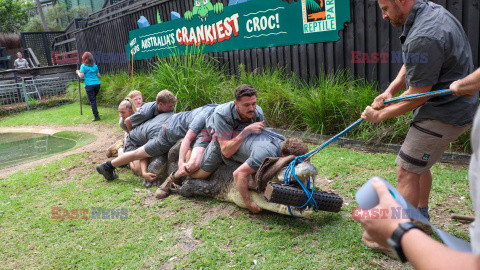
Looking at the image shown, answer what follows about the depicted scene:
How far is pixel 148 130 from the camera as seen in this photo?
194 inches

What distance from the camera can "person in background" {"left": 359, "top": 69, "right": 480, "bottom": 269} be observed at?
90 cm

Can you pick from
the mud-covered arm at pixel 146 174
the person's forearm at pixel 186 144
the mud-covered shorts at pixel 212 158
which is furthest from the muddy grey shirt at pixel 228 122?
the mud-covered arm at pixel 146 174

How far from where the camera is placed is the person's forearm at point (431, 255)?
89cm

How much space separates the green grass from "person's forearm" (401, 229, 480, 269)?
1.68 meters

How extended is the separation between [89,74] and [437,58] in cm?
933

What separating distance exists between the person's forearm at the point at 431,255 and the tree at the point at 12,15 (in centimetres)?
2954

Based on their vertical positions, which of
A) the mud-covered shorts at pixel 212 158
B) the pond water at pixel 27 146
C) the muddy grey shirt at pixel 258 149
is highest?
the muddy grey shirt at pixel 258 149

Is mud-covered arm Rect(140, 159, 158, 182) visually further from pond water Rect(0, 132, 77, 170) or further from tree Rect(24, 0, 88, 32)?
tree Rect(24, 0, 88, 32)

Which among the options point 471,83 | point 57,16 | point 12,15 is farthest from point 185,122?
point 57,16

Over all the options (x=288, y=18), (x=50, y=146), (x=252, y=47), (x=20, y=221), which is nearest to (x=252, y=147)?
(x=20, y=221)

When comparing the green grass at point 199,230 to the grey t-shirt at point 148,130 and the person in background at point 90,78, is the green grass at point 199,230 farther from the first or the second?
the person in background at point 90,78

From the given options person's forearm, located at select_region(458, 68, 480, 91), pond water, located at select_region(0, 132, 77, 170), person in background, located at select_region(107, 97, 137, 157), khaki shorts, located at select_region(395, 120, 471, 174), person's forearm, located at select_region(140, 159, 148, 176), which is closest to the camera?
person's forearm, located at select_region(458, 68, 480, 91)

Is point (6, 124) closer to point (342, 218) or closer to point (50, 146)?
point (50, 146)
